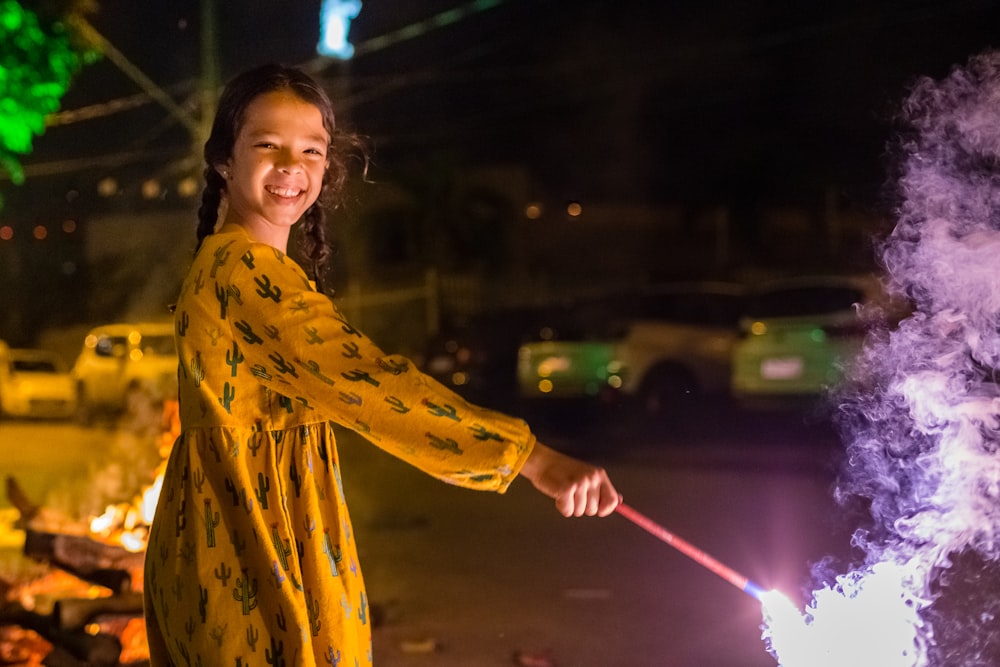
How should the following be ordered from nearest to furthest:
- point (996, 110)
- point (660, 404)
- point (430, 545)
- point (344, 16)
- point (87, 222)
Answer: point (996, 110), point (430, 545), point (344, 16), point (660, 404), point (87, 222)

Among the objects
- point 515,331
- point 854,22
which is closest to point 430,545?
point 515,331

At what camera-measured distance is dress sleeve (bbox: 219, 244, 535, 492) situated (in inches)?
65.8

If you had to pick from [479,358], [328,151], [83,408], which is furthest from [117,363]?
[328,151]

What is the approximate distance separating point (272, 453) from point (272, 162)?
0.57 meters

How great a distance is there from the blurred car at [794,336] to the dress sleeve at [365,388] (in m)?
10.3

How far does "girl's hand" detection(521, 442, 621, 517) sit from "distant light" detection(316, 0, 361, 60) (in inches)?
251

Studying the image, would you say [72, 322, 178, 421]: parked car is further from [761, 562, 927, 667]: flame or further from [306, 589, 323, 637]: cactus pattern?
[306, 589, 323, 637]: cactus pattern

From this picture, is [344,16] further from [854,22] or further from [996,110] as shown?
[854,22]

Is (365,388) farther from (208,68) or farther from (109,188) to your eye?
(109,188)

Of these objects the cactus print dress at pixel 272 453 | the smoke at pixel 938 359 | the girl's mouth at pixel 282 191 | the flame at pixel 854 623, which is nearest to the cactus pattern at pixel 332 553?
the cactus print dress at pixel 272 453

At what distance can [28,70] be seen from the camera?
17.4 ft

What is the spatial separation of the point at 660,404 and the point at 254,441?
12.1m

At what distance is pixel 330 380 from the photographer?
1664 mm

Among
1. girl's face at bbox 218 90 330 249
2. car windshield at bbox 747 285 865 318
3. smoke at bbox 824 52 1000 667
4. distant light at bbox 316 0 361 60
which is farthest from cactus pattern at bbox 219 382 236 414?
car windshield at bbox 747 285 865 318
